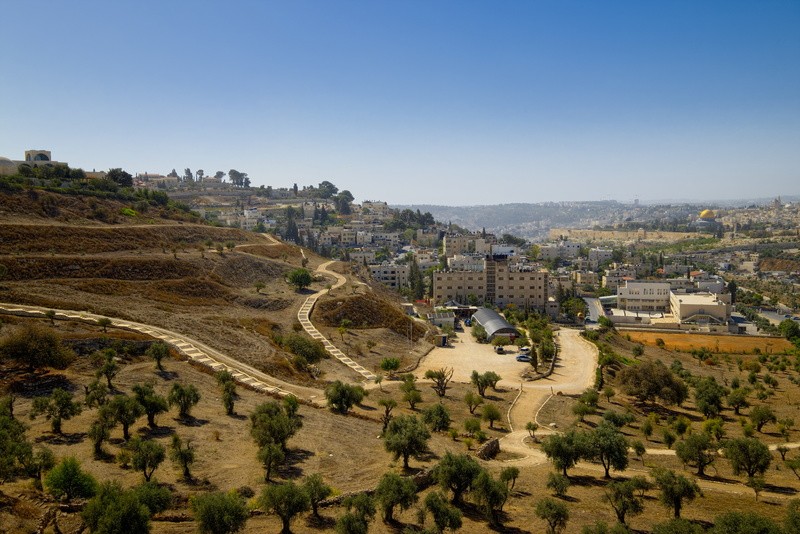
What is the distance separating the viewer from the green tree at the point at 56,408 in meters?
18.7

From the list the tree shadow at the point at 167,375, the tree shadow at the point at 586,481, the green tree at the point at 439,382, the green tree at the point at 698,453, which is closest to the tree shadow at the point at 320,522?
the tree shadow at the point at 586,481

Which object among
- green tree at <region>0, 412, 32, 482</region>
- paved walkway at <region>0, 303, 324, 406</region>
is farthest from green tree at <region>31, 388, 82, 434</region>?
paved walkway at <region>0, 303, 324, 406</region>

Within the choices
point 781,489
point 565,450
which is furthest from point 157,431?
point 781,489

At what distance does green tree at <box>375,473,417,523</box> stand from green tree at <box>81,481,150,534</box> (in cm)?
621

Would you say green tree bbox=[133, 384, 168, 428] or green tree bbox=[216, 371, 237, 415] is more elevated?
green tree bbox=[133, 384, 168, 428]

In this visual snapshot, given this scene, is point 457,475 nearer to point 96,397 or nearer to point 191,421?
point 191,421

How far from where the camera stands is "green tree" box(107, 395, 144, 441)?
18.7 meters

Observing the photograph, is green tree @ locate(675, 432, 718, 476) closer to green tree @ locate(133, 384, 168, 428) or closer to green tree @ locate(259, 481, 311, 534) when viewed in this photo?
green tree @ locate(259, 481, 311, 534)

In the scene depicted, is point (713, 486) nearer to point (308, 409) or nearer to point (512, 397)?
point (512, 397)

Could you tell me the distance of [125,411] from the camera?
1881 cm

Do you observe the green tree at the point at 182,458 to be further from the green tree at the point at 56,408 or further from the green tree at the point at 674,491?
the green tree at the point at 674,491

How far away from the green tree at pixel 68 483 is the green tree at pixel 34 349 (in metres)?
11.0

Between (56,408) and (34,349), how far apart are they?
17.8ft

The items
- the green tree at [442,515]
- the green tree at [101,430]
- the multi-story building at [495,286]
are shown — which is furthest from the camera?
the multi-story building at [495,286]
